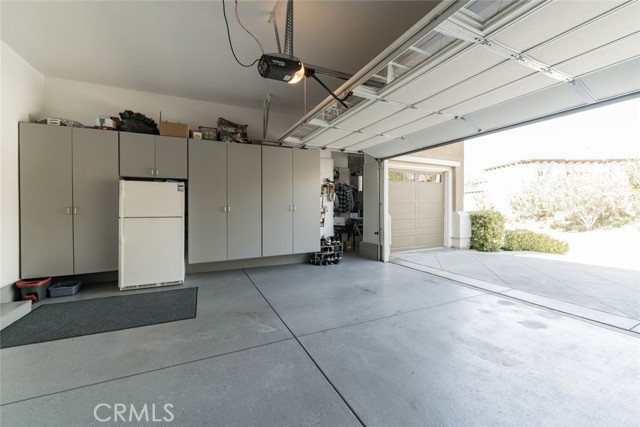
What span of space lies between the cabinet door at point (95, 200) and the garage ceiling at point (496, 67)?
11.0 ft

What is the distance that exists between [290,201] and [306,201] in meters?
0.38

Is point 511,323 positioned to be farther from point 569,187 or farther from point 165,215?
point 569,187

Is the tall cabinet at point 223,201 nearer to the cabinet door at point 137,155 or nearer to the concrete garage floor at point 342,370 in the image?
the cabinet door at point 137,155

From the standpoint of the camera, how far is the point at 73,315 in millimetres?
2891

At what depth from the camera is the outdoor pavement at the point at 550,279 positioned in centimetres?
315

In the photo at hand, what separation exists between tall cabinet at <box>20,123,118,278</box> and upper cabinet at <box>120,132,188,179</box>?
0.15 meters

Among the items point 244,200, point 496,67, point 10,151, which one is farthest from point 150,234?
point 496,67

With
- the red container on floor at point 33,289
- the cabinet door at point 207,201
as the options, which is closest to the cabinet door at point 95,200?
the red container on floor at point 33,289

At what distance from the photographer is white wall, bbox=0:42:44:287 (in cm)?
317

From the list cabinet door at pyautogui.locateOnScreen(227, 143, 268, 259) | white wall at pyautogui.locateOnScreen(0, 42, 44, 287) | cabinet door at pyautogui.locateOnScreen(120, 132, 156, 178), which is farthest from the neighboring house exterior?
white wall at pyautogui.locateOnScreen(0, 42, 44, 287)

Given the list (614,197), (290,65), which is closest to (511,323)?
(290,65)

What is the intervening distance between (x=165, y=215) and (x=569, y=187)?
12.7m

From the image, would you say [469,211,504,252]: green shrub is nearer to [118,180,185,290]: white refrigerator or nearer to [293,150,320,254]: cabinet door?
[293,150,320,254]: cabinet door

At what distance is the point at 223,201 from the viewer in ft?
15.3
